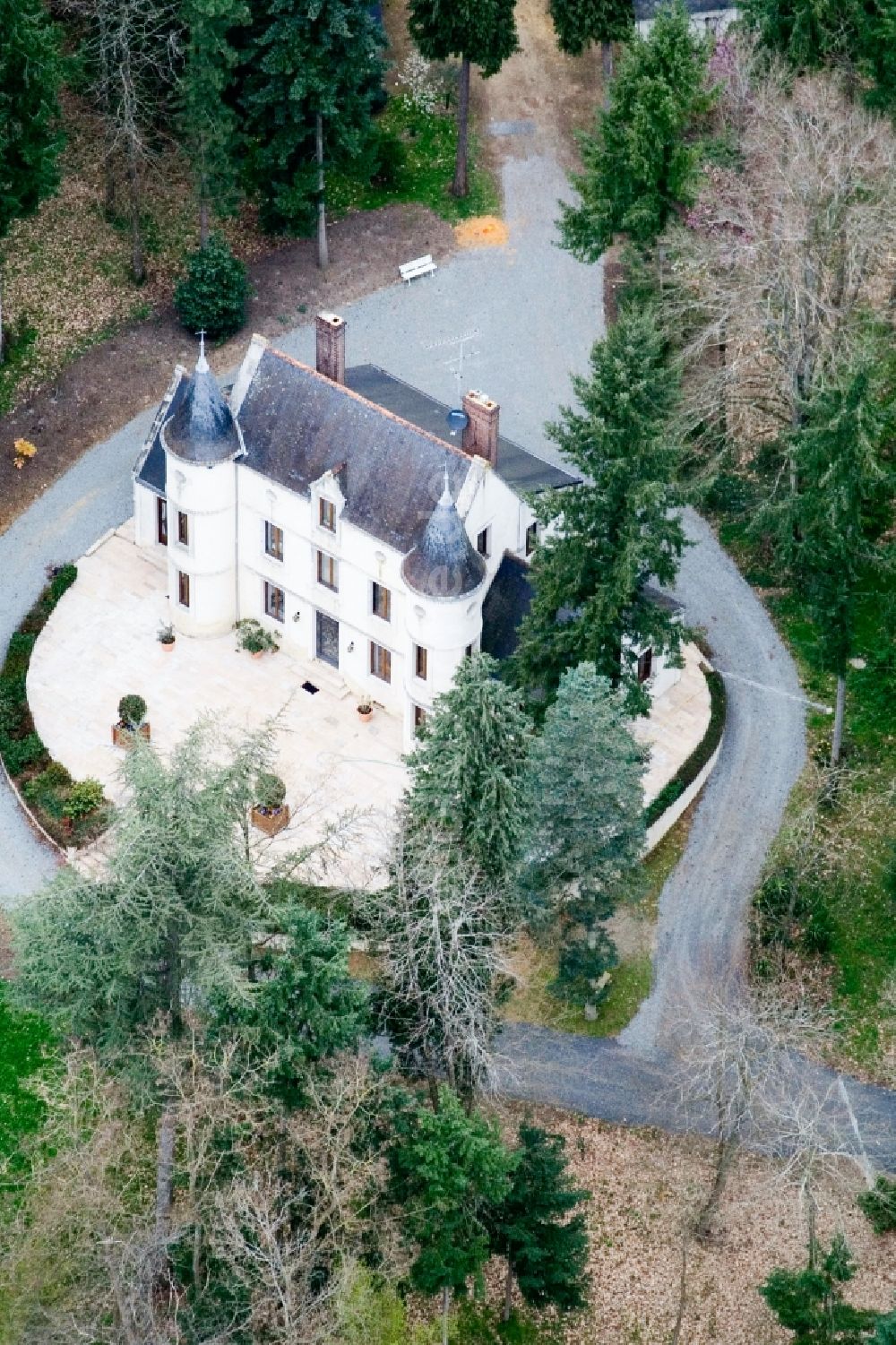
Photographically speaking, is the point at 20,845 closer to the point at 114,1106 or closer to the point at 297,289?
the point at 114,1106

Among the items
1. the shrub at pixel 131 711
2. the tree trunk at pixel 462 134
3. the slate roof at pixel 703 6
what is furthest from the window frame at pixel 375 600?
the slate roof at pixel 703 6

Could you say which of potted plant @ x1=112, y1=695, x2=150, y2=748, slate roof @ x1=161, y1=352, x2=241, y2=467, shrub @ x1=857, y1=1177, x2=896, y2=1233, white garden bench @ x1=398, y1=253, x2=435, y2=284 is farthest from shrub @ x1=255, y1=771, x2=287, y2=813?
A: white garden bench @ x1=398, y1=253, x2=435, y2=284

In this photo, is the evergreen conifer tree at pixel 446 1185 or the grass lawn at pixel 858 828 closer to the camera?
the evergreen conifer tree at pixel 446 1185

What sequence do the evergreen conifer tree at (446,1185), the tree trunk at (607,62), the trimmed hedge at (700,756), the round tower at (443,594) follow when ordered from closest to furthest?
1. the evergreen conifer tree at (446,1185)
2. the round tower at (443,594)
3. the trimmed hedge at (700,756)
4. the tree trunk at (607,62)

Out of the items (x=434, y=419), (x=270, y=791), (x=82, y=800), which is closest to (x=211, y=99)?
(x=434, y=419)

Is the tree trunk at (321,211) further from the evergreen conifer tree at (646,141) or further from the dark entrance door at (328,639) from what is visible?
the dark entrance door at (328,639)

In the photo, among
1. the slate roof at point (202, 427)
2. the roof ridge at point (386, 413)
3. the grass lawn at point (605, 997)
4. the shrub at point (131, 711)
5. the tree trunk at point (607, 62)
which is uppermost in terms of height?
the tree trunk at point (607, 62)
